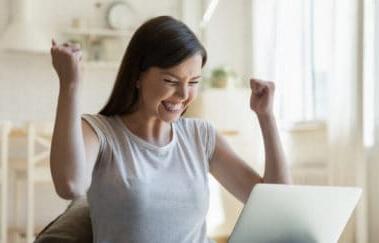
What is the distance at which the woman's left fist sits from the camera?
4.50ft

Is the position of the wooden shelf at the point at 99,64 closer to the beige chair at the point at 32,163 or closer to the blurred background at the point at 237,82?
the blurred background at the point at 237,82

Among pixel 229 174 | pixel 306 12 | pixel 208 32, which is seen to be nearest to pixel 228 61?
pixel 208 32

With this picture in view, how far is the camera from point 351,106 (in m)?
3.45

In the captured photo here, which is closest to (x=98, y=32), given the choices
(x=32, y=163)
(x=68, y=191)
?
(x=32, y=163)

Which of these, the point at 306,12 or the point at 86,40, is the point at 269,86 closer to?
the point at 306,12

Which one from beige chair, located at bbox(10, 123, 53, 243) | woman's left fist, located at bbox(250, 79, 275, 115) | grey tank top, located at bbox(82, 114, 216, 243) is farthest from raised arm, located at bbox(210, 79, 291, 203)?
beige chair, located at bbox(10, 123, 53, 243)

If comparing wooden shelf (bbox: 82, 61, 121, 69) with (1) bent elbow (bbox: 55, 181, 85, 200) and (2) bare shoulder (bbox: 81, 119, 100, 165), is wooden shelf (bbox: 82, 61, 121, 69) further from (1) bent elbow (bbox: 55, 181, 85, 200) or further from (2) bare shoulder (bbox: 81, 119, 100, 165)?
(1) bent elbow (bbox: 55, 181, 85, 200)

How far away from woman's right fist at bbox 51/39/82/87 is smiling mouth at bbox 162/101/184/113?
226 millimetres

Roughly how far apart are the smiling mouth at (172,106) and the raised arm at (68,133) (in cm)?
18

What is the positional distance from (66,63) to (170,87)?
232 mm

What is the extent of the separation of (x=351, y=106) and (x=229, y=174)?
2.17m

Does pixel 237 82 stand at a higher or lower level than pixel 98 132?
lower

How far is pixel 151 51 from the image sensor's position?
4.08ft

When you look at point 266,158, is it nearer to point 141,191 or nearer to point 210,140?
point 210,140
